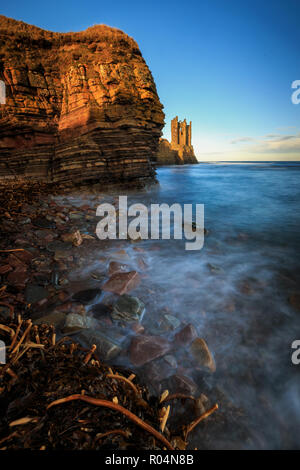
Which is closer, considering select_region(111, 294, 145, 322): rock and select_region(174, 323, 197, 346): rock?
select_region(174, 323, 197, 346): rock

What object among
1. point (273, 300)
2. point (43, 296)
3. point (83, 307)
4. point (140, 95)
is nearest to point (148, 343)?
point (83, 307)

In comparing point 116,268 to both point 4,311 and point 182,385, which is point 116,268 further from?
point 182,385

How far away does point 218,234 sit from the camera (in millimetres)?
4703

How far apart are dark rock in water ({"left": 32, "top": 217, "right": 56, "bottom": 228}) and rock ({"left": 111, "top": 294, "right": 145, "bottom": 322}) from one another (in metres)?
2.49

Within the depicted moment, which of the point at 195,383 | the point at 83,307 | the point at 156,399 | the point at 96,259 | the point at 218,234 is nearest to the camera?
the point at 156,399

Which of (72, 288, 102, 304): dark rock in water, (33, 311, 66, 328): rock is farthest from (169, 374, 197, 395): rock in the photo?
(72, 288, 102, 304): dark rock in water

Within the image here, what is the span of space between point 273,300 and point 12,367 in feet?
8.63

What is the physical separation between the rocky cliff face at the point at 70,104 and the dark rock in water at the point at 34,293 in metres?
6.62

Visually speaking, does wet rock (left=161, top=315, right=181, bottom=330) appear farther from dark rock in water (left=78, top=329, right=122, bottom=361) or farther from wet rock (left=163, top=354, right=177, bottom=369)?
dark rock in water (left=78, top=329, right=122, bottom=361)

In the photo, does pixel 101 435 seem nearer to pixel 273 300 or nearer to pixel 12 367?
pixel 12 367

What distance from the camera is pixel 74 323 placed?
172 cm

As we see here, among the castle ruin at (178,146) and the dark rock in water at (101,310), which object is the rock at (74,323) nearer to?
the dark rock in water at (101,310)

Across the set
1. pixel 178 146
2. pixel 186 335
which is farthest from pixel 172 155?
pixel 186 335

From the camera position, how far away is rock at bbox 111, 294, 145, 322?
1.99 metres
